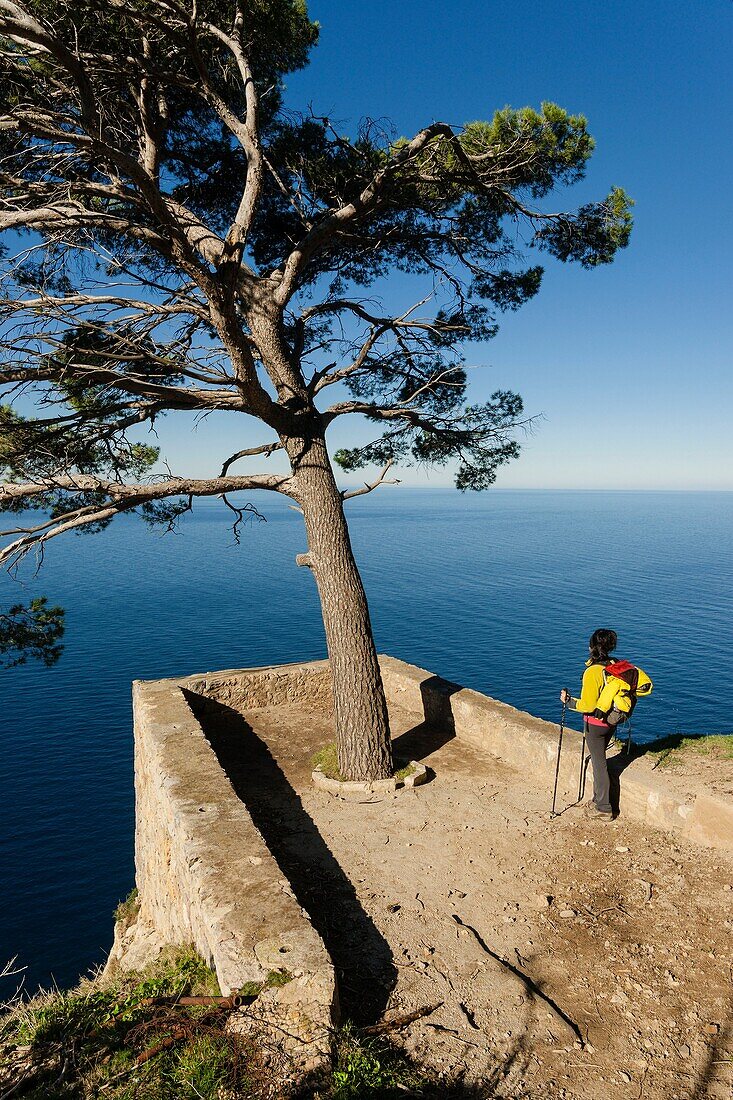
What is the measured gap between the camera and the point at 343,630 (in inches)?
308

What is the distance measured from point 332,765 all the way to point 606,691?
150 inches

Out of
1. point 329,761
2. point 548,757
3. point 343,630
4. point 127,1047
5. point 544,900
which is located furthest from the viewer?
point 329,761

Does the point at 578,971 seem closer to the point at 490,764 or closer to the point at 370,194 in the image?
the point at 490,764

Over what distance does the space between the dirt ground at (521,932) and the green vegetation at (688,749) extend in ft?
2.97

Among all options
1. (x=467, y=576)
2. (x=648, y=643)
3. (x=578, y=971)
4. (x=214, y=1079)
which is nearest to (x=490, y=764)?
(x=578, y=971)

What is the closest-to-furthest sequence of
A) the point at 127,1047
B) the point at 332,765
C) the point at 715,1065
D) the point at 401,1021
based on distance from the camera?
the point at 127,1047 < the point at 715,1065 < the point at 401,1021 < the point at 332,765

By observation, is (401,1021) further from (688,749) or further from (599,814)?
(688,749)

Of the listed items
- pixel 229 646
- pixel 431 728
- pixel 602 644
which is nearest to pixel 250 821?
pixel 602 644

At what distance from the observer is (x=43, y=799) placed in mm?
19359

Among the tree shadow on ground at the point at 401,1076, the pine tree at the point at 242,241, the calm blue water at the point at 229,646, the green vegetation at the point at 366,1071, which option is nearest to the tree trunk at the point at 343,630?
the pine tree at the point at 242,241

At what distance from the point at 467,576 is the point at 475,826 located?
49.9m

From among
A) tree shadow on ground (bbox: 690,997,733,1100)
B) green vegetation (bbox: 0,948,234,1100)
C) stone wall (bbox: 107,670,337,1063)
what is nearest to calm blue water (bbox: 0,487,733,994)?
stone wall (bbox: 107,670,337,1063)

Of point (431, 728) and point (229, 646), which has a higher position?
point (431, 728)

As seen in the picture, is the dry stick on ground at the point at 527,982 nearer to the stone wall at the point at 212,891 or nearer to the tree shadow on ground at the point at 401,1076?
the tree shadow on ground at the point at 401,1076
